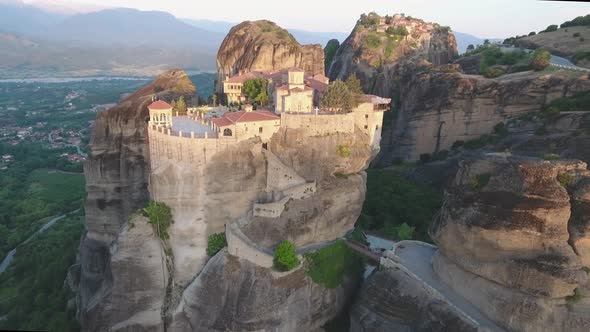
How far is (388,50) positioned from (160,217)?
39238mm

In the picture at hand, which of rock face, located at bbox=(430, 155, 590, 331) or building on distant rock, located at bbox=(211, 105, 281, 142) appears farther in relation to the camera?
building on distant rock, located at bbox=(211, 105, 281, 142)

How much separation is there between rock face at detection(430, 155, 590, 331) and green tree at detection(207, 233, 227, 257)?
42.9 feet

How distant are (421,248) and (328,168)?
738 cm

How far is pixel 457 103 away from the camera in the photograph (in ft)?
133

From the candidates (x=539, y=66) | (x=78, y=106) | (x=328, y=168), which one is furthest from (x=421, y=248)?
(x=78, y=106)

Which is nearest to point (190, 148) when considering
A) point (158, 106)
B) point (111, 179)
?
point (158, 106)

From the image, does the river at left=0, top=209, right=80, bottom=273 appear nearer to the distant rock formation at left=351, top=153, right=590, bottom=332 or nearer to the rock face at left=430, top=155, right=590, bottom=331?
the distant rock formation at left=351, top=153, right=590, bottom=332

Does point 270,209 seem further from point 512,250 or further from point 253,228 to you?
point 512,250

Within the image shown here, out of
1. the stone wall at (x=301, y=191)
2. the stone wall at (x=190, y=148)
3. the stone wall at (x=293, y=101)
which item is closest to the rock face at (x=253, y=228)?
the stone wall at (x=301, y=191)

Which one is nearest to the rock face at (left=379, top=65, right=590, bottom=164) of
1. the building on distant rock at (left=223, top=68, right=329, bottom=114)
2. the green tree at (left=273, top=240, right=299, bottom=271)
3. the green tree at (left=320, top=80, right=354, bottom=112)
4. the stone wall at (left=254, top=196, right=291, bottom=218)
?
the building on distant rock at (left=223, top=68, right=329, bottom=114)

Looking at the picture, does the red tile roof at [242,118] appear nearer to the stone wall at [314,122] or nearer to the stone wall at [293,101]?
the stone wall at [314,122]

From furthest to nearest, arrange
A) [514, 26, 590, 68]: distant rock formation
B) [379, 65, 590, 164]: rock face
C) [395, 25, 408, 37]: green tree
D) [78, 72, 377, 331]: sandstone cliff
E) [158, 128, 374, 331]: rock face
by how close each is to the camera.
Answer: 1. [395, 25, 408, 37]: green tree
2. [514, 26, 590, 68]: distant rock formation
3. [379, 65, 590, 164]: rock face
4. [78, 72, 377, 331]: sandstone cliff
5. [158, 128, 374, 331]: rock face

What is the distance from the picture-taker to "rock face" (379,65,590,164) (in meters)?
35.8

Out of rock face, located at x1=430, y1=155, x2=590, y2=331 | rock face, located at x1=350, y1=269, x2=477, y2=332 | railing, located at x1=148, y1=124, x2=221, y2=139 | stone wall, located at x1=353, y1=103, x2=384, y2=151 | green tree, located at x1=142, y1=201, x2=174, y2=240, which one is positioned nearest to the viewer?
rock face, located at x1=430, y1=155, x2=590, y2=331
